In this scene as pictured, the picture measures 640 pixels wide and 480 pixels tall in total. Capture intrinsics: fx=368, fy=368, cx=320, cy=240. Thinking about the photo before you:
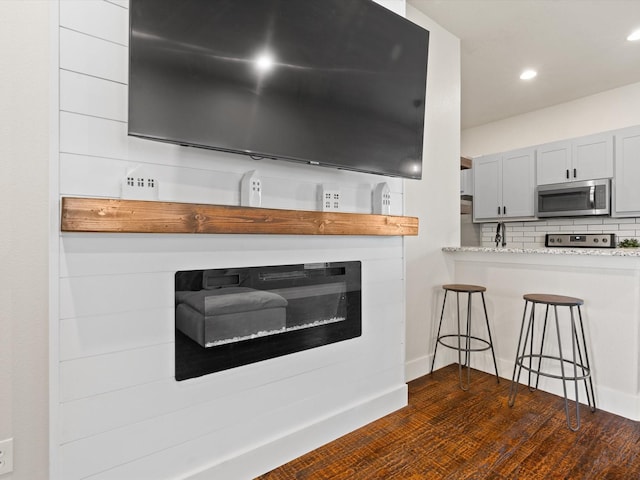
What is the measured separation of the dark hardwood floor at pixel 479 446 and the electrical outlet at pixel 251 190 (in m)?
1.25

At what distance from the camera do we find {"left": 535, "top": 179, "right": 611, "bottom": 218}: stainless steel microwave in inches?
153

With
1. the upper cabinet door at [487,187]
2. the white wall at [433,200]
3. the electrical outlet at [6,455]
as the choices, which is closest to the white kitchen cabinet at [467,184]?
the upper cabinet door at [487,187]

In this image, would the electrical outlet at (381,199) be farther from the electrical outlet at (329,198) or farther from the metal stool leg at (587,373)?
the metal stool leg at (587,373)

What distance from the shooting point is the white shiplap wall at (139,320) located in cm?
127

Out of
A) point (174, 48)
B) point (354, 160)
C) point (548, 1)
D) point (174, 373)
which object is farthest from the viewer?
point (548, 1)

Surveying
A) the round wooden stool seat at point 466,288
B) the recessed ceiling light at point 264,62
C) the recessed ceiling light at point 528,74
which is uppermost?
the recessed ceiling light at point 528,74

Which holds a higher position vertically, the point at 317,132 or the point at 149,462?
the point at 317,132

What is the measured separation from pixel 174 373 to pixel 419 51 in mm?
2157

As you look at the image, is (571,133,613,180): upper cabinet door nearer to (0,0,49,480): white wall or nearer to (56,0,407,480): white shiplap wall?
(56,0,407,480): white shiplap wall

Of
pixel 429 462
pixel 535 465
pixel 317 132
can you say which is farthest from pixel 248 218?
pixel 535 465

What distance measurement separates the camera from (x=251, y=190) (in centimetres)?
163

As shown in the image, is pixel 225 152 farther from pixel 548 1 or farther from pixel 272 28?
pixel 548 1

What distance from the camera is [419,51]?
2.19 meters

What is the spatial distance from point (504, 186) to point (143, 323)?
4.59 metres
